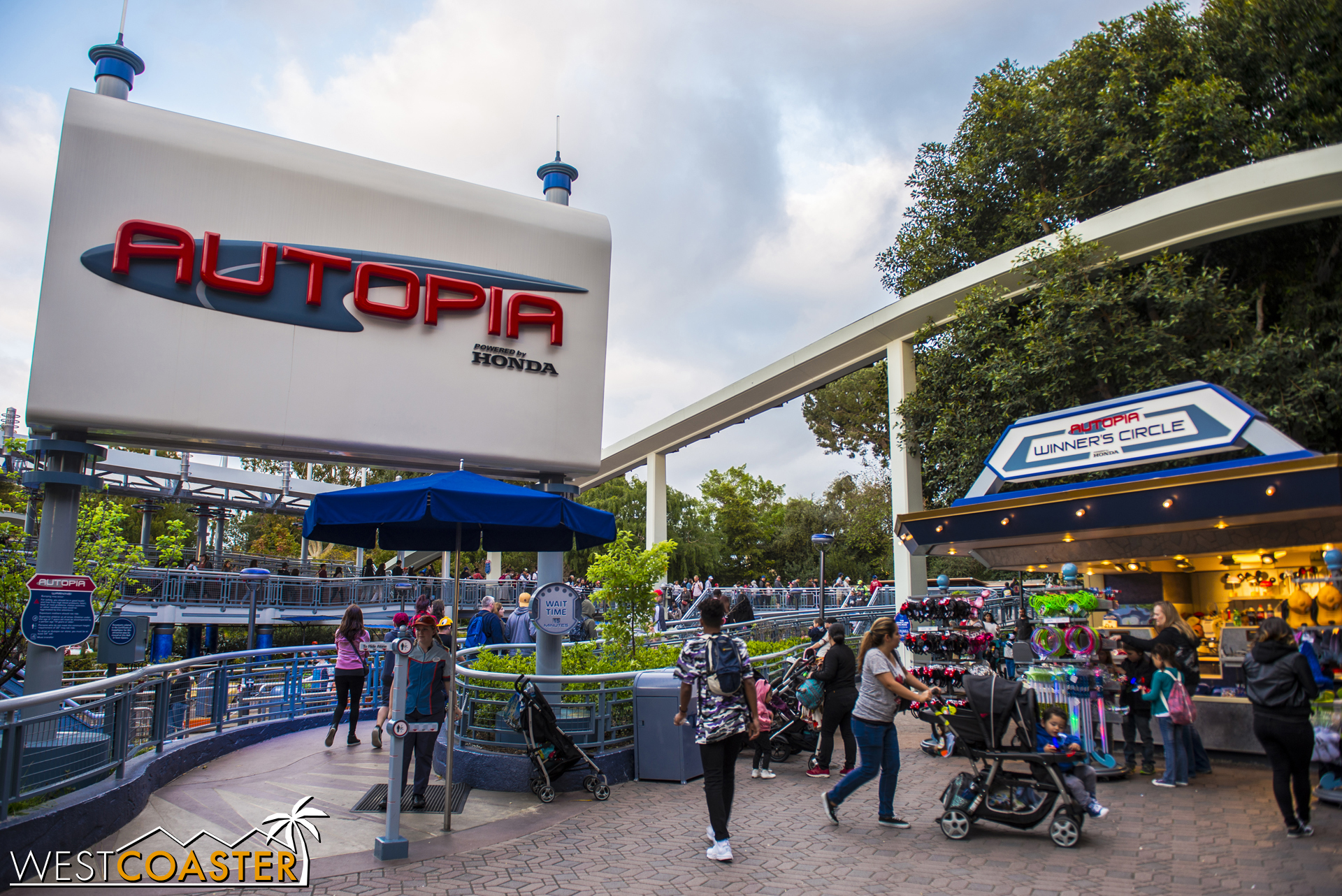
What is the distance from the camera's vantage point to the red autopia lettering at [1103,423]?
29.3 ft

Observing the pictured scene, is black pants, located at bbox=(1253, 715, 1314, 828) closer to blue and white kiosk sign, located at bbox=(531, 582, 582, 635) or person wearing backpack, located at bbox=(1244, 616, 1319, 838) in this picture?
A: person wearing backpack, located at bbox=(1244, 616, 1319, 838)

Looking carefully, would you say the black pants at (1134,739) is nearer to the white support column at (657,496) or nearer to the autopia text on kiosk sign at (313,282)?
the autopia text on kiosk sign at (313,282)

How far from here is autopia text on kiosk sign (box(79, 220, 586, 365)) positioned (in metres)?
8.16

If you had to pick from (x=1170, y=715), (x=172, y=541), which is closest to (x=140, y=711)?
(x=172, y=541)

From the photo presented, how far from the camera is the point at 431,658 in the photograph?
6.70m

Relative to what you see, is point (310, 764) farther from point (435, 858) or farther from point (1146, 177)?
point (1146, 177)

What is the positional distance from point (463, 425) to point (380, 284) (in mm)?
1943

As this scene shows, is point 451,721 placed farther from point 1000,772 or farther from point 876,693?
point 1000,772

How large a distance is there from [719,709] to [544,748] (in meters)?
2.36

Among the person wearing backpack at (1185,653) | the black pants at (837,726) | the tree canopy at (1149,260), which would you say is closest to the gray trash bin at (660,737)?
the black pants at (837,726)

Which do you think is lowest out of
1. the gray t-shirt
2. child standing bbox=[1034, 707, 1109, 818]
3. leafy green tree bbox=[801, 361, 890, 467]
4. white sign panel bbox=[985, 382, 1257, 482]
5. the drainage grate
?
the drainage grate

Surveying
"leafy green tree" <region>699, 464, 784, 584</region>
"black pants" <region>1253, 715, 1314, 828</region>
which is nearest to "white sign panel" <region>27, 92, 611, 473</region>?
"black pants" <region>1253, 715, 1314, 828</region>

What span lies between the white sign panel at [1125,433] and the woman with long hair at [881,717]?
14.8 feet

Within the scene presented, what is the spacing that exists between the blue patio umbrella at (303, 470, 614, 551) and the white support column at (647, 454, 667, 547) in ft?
61.2
